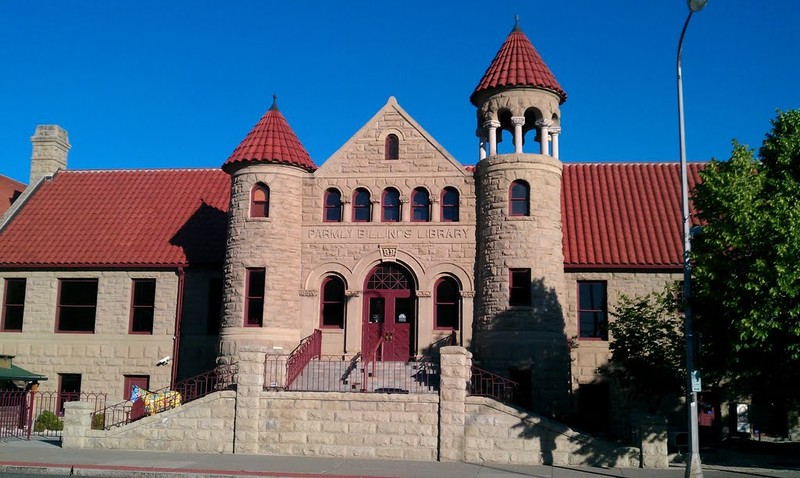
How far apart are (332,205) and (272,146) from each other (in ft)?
8.78

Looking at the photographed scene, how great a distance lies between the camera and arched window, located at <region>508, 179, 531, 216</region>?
942 inches

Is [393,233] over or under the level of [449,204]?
under

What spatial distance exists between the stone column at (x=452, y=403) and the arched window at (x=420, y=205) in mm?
7388

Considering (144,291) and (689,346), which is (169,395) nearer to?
(144,291)

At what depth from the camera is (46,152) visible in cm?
3195

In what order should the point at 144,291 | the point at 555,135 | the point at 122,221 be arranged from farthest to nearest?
1. the point at 122,221
2. the point at 144,291
3. the point at 555,135

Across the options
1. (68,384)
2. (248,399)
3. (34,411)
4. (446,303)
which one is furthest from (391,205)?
(34,411)

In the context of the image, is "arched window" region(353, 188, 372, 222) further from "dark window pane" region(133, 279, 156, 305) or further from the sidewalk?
the sidewalk

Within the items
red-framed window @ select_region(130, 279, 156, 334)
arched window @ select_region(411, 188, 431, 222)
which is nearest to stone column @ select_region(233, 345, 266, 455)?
arched window @ select_region(411, 188, 431, 222)

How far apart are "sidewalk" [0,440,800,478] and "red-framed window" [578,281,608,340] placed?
7.50 m

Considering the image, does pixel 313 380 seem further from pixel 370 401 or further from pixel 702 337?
pixel 702 337

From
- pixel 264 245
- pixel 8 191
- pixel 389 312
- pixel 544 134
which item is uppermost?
pixel 544 134

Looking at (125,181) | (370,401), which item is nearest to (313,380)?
(370,401)

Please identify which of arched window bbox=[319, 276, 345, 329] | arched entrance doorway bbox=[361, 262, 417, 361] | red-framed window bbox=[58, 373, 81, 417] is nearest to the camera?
arched entrance doorway bbox=[361, 262, 417, 361]
